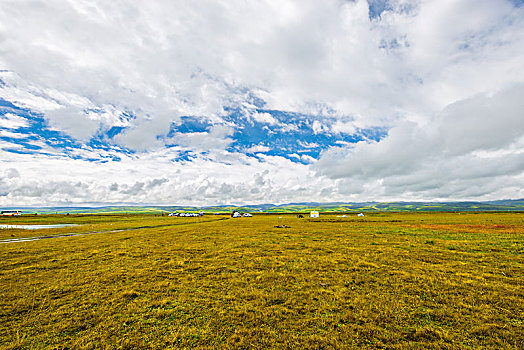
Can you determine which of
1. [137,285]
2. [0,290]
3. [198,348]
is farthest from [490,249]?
[0,290]

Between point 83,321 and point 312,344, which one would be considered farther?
point 83,321

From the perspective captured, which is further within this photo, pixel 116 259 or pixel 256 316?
pixel 116 259

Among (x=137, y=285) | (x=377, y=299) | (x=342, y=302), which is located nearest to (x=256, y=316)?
(x=342, y=302)

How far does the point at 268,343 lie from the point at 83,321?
804cm

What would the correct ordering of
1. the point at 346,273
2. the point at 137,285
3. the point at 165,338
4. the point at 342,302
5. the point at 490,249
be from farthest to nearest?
the point at 490,249, the point at 346,273, the point at 137,285, the point at 342,302, the point at 165,338

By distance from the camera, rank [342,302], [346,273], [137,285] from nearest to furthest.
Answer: [342,302] < [137,285] < [346,273]

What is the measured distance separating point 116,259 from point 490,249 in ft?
121

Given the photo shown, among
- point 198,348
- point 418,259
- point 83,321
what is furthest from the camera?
point 418,259

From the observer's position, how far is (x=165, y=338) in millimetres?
8031

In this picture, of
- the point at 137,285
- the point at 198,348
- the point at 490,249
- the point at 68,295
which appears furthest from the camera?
the point at 490,249

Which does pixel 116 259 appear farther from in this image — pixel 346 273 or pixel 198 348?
pixel 346 273

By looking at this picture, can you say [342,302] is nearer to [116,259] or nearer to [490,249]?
[116,259]

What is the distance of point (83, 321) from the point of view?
9305 millimetres

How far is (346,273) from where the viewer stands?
15164mm
